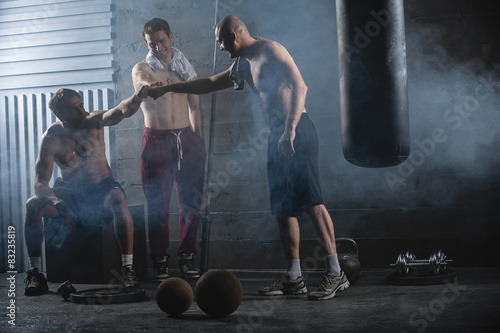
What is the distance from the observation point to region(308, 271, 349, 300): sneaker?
3.18 metres

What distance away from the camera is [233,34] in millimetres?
3551

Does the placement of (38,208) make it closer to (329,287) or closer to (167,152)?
(167,152)

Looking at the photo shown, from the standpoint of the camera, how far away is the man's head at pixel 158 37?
4.49m

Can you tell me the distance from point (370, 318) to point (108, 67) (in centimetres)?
354

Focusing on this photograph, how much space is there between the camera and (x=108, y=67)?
5.13m

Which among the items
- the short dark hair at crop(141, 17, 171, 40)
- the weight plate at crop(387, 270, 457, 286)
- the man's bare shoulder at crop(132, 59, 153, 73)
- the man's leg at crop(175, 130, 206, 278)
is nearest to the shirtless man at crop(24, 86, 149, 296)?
the man's bare shoulder at crop(132, 59, 153, 73)

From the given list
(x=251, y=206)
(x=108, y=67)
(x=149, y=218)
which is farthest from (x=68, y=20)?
(x=251, y=206)

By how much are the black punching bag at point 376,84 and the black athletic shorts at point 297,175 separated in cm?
27

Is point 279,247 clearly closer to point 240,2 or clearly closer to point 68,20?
point 240,2

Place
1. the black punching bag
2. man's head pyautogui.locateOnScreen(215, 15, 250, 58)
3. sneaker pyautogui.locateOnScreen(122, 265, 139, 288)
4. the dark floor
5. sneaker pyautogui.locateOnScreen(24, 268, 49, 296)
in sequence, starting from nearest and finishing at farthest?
the dark floor, the black punching bag, man's head pyautogui.locateOnScreen(215, 15, 250, 58), sneaker pyautogui.locateOnScreen(24, 268, 49, 296), sneaker pyautogui.locateOnScreen(122, 265, 139, 288)

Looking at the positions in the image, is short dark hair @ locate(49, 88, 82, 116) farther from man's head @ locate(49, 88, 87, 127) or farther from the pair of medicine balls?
the pair of medicine balls

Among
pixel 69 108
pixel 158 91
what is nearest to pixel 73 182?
pixel 69 108

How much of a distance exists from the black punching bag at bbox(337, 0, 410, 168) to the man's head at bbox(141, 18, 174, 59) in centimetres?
178

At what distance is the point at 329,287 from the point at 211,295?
0.84 metres
